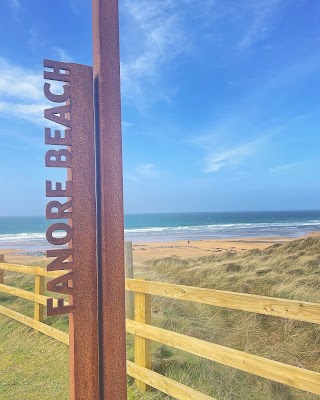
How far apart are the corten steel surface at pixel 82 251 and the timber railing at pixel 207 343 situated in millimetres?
1404

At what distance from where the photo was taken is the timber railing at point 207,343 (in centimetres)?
250

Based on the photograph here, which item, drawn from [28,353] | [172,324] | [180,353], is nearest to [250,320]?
[172,324]

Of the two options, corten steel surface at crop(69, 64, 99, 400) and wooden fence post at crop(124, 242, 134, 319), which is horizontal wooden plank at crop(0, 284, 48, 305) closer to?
wooden fence post at crop(124, 242, 134, 319)

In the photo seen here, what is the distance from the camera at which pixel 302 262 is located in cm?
883

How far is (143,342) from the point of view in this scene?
3635 mm

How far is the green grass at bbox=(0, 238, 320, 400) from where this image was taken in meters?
3.64

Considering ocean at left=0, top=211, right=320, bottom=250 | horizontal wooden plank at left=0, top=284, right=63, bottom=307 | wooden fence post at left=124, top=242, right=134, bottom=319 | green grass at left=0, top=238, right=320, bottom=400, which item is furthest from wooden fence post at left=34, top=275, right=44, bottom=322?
ocean at left=0, top=211, right=320, bottom=250

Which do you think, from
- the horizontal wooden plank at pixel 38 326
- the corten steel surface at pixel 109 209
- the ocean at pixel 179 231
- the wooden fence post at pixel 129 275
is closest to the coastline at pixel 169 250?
the ocean at pixel 179 231

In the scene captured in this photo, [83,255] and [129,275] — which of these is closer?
[83,255]

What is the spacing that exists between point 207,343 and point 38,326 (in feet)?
9.97

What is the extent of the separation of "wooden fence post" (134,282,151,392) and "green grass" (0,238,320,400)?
191mm

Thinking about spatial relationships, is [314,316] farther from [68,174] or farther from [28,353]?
[28,353]

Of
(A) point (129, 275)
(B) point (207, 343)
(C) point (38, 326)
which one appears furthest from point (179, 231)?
(B) point (207, 343)

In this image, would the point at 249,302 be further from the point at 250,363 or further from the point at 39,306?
the point at 39,306
